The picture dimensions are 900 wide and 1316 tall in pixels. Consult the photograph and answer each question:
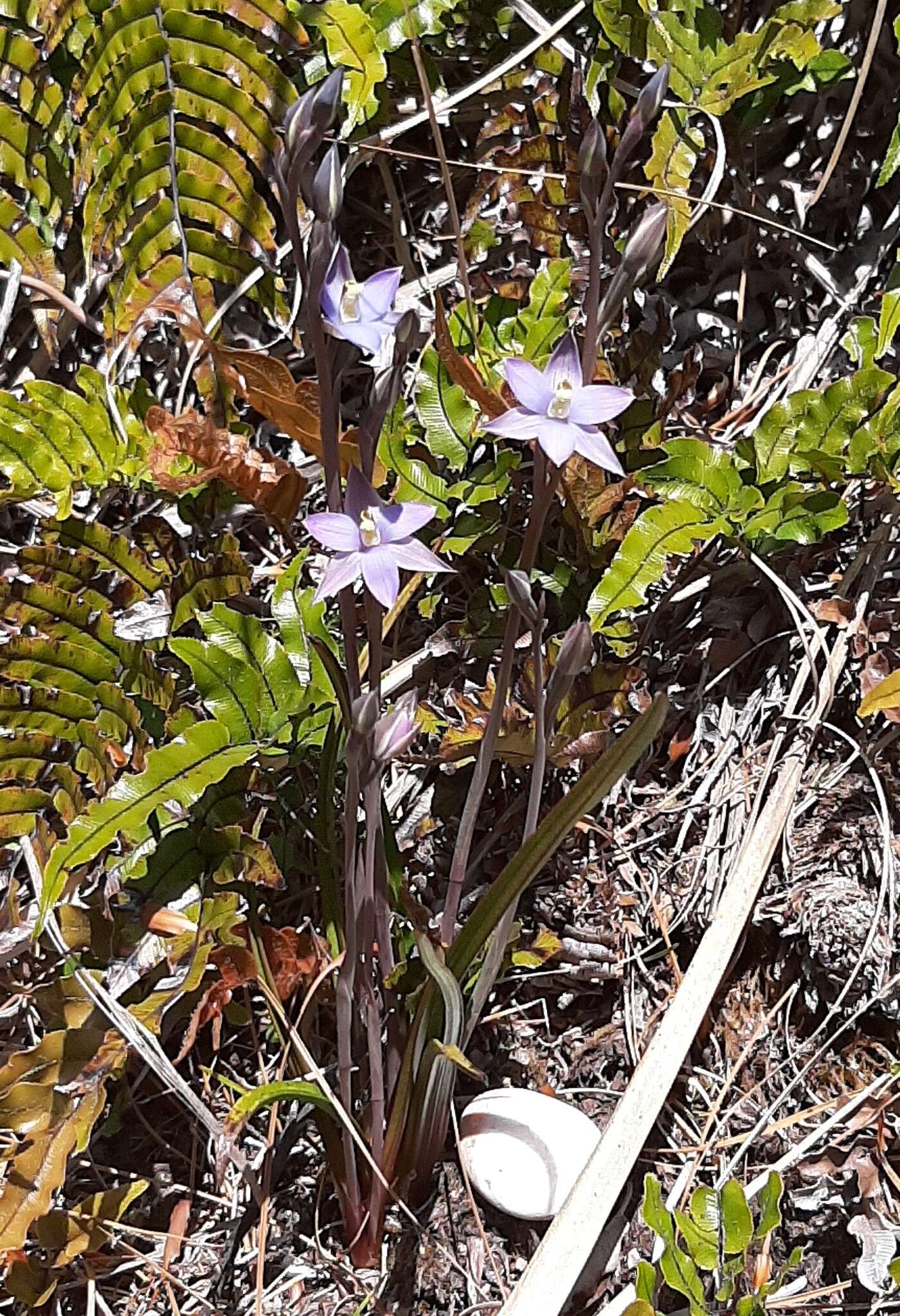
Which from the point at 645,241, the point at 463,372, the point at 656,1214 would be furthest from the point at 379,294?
the point at 656,1214

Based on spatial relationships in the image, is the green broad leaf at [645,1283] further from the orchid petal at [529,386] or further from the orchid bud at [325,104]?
the orchid bud at [325,104]

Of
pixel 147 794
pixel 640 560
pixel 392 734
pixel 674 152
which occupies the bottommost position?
pixel 147 794

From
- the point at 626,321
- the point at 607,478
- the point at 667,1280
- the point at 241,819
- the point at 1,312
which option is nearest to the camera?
the point at 667,1280

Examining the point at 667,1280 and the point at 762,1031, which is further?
the point at 762,1031

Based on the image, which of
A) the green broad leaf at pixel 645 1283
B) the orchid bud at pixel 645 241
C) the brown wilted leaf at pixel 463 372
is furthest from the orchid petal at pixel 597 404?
the green broad leaf at pixel 645 1283

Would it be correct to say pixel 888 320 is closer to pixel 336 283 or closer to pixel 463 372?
pixel 463 372

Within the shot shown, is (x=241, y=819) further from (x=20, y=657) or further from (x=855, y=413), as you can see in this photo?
(x=855, y=413)

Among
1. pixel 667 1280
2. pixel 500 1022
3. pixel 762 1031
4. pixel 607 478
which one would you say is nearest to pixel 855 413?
pixel 607 478
